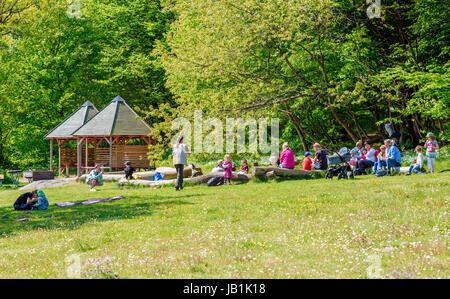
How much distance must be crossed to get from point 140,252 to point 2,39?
19159 millimetres

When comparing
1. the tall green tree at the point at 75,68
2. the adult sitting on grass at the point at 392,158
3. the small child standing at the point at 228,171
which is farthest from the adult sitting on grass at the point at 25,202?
the tall green tree at the point at 75,68

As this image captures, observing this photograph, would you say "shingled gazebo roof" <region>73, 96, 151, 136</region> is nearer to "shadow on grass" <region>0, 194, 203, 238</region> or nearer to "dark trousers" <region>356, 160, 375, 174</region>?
"shadow on grass" <region>0, 194, 203, 238</region>

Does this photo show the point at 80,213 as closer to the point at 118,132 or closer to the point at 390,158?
the point at 390,158

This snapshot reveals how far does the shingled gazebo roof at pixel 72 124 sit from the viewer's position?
35750mm

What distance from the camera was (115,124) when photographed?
33188 millimetres

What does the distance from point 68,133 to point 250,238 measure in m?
31.2

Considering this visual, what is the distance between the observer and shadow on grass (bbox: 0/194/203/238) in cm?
1012

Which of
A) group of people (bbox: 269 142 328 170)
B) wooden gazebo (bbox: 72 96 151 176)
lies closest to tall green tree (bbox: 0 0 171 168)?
wooden gazebo (bbox: 72 96 151 176)

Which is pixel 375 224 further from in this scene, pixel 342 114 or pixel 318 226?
pixel 342 114

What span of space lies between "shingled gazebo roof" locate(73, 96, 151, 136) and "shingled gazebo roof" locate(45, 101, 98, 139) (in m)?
2.25

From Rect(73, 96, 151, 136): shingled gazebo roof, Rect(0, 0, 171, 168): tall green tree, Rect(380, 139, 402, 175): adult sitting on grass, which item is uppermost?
Rect(0, 0, 171, 168): tall green tree

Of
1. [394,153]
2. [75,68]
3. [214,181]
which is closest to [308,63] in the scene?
[394,153]
